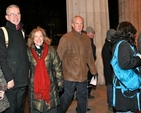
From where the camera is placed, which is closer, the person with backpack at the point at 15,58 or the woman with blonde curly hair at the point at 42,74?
the person with backpack at the point at 15,58

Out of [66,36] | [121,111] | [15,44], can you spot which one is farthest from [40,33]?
[121,111]

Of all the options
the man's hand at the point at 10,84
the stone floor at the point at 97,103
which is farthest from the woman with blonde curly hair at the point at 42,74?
the stone floor at the point at 97,103

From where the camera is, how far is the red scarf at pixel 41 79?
3638 mm

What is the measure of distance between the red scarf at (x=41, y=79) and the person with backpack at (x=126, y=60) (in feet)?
3.46

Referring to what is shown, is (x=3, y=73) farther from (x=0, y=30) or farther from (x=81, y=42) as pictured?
(x=81, y=42)

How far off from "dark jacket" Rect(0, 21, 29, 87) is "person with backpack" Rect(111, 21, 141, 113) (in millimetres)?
1380

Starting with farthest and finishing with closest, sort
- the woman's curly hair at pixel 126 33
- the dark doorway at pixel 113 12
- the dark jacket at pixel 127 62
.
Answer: the dark doorway at pixel 113 12 < the woman's curly hair at pixel 126 33 < the dark jacket at pixel 127 62

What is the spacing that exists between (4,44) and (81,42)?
1559mm

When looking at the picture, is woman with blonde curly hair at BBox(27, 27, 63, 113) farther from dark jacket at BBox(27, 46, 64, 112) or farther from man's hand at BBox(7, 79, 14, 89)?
man's hand at BBox(7, 79, 14, 89)

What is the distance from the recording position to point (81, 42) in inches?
176

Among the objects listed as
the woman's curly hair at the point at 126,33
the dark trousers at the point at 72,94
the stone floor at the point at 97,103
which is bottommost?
the stone floor at the point at 97,103

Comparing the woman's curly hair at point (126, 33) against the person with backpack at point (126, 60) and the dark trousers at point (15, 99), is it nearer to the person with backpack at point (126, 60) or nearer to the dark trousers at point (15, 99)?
the person with backpack at point (126, 60)

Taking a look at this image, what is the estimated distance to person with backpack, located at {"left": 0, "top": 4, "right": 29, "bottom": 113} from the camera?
3.46 meters

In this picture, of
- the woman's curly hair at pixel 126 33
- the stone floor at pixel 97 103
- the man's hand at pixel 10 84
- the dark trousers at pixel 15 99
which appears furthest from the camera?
the stone floor at pixel 97 103
